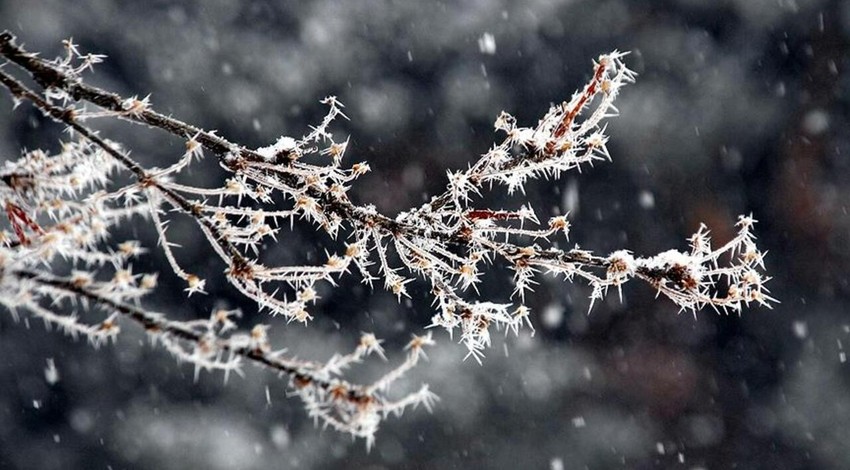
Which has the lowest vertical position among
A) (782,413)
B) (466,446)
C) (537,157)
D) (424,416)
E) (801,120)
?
(782,413)

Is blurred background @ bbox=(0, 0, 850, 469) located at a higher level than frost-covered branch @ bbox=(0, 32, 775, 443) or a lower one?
higher

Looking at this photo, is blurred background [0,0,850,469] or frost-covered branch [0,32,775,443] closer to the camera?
frost-covered branch [0,32,775,443]

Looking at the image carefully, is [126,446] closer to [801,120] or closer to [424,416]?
[424,416]

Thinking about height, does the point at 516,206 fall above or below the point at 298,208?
above

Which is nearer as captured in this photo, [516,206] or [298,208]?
[298,208]

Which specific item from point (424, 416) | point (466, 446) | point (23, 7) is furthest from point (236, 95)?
point (466, 446)

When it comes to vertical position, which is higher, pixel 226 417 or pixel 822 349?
pixel 226 417

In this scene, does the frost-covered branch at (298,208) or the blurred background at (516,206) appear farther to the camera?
the blurred background at (516,206)

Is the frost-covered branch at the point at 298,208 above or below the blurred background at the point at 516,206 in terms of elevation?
below
